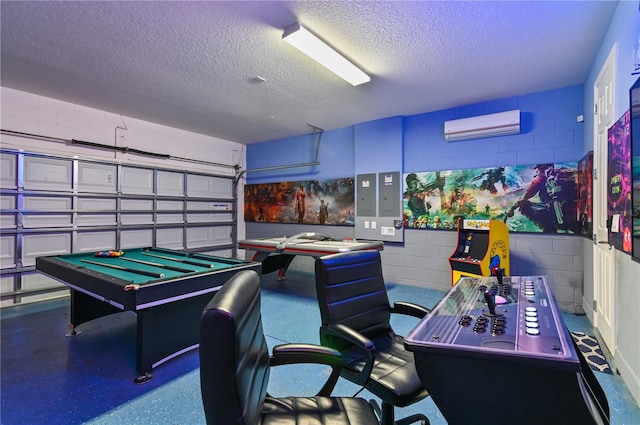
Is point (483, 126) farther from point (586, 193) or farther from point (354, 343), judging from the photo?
point (354, 343)

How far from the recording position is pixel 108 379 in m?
2.37

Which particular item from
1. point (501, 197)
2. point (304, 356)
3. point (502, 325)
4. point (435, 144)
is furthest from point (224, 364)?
point (435, 144)

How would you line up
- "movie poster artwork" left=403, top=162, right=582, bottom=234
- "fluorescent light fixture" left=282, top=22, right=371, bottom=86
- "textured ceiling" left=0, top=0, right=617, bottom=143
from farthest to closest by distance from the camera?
"movie poster artwork" left=403, top=162, right=582, bottom=234 < "fluorescent light fixture" left=282, top=22, right=371, bottom=86 < "textured ceiling" left=0, top=0, right=617, bottom=143

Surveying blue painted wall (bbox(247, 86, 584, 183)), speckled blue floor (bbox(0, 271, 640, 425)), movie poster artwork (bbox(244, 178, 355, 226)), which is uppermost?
blue painted wall (bbox(247, 86, 584, 183))

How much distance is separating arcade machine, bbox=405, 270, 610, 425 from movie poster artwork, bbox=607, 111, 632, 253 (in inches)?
62.4

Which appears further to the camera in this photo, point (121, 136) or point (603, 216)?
point (121, 136)

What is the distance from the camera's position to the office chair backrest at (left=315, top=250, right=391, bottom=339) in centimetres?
179

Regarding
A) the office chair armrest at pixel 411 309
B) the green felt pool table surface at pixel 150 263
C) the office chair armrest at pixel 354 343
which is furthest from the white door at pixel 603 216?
the green felt pool table surface at pixel 150 263

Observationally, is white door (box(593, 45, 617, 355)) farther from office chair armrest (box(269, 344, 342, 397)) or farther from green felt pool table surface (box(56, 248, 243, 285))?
green felt pool table surface (box(56, 248, 243, 285))

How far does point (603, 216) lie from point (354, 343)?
2.99 meters

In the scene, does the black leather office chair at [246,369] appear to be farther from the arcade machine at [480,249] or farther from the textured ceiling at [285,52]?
the arcade machine at [480,249]

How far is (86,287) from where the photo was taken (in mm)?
2547

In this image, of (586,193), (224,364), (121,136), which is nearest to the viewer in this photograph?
(224,364)

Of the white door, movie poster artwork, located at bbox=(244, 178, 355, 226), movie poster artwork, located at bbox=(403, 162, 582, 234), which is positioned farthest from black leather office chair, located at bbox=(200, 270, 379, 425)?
movie poster artwork, located at bbox=(244, 178, 355, 226)
